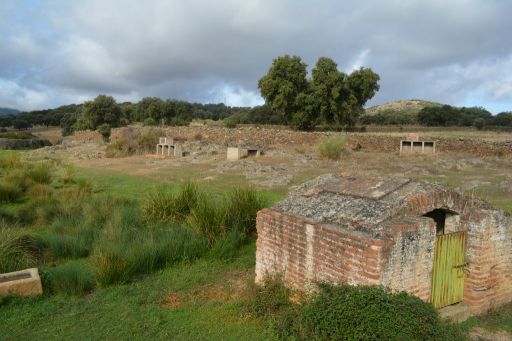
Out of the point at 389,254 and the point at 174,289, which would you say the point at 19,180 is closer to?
the point at 174,289

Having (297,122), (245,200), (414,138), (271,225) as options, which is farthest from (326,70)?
(271,225)

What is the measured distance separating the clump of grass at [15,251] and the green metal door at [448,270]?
252 inches

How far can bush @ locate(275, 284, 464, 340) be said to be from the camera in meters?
3.96

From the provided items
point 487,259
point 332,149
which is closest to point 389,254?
point 487,259

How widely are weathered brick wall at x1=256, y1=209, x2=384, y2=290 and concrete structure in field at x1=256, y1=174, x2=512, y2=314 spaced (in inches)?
0.4

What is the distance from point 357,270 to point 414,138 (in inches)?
1068

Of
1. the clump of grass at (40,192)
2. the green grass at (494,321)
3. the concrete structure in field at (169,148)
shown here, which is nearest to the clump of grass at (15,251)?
the clump of grass at (40,192)

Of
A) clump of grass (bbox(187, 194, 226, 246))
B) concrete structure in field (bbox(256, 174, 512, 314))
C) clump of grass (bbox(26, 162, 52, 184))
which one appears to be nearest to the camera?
concrete structure in field (bbox(256, 174, 512, 314))

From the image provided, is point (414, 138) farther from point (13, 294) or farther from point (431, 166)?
point (13, 294)

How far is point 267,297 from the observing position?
5727 mm

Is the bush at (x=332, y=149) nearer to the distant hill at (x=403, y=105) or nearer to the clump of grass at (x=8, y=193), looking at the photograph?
the clump of grass at (x=8, y=193)

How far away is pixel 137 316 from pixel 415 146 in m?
27.8

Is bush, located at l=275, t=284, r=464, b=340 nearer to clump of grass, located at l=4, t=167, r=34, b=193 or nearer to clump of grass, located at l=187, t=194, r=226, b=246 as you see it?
clump of grass, located at l=187, t=194, r=226, b=246

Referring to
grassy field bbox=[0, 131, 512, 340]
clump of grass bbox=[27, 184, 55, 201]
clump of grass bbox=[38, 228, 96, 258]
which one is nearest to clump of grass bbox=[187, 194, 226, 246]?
grassy field bbox=[0, 131, 512, 340]
